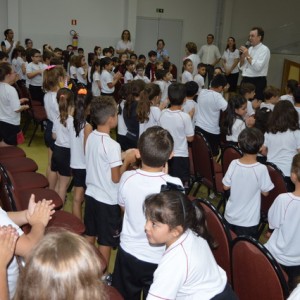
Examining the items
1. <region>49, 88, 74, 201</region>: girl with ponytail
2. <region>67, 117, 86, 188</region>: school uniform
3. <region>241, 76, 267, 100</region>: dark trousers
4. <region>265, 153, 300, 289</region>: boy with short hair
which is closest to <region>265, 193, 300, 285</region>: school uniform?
<region>265, 153, 300, 289</region>: boy with short hair

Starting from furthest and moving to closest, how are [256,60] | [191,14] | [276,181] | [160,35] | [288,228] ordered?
[191,14], [160,35], [256,60], [276,181], [288,228]

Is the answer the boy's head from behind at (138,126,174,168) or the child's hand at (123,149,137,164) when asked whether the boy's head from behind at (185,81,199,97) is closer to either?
the child's hand at (123,149,137,164)

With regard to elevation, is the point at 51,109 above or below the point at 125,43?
below

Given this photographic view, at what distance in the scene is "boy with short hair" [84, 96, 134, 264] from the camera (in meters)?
2.68

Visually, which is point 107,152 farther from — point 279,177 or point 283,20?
point 283,20

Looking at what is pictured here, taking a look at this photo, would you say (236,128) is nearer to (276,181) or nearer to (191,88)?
(191,88)

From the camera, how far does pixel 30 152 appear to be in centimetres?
579

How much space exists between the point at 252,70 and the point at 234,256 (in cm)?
398

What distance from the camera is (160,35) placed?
1212cm

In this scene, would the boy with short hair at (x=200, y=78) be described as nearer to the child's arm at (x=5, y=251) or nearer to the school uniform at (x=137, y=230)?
the school uniform at (x=137, y=230)

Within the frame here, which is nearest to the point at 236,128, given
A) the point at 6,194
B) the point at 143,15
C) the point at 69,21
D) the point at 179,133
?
the point at 179,133

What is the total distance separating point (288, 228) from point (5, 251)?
1.60 meters

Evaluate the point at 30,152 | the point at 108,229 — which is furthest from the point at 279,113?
the point at 30,152

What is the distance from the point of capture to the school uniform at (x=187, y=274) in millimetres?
1547
